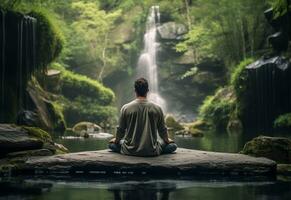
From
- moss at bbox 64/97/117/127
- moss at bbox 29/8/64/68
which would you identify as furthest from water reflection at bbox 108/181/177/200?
moss at bbox 64/97/117/127

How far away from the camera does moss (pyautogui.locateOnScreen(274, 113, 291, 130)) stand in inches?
897

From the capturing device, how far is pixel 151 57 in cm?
4350

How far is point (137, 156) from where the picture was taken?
741 centimetres

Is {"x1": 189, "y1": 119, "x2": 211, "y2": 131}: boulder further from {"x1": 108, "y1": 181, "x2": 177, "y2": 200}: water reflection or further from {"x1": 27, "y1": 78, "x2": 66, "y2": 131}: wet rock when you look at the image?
{"x1": 108, "y1": 181, "x2": 177, "y2": 200}: water reflection

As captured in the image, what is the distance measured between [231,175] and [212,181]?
0.66 m

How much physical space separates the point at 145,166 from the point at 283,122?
56.6 feet

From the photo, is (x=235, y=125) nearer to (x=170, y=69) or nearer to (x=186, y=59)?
(x=186, y=59)

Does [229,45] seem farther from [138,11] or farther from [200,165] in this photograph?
[200,165]

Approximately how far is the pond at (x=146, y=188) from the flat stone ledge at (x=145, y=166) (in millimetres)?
346

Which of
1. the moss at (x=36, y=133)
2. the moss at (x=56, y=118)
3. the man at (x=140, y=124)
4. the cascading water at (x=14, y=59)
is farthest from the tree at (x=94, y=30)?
the man at (x=140, y=124)

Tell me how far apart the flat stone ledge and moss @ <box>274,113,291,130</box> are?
16.2 m

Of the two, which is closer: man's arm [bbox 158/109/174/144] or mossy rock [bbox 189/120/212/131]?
man's arm [bbox 158/109/174/144]

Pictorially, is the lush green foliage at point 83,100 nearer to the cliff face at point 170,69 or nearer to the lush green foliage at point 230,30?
the cliff face at point 170,69

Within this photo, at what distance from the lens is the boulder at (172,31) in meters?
41.9
